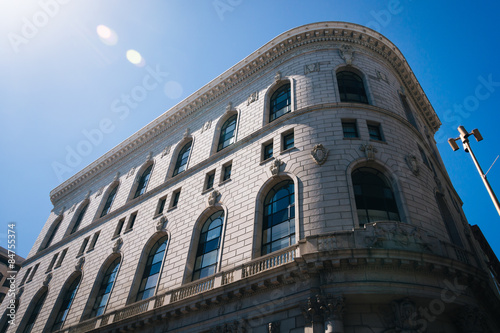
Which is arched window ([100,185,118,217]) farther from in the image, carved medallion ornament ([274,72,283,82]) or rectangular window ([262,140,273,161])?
carved medallion ornament ([274,72,283,82])

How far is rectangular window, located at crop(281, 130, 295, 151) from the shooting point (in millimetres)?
21991

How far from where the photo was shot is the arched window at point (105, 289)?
2531cm

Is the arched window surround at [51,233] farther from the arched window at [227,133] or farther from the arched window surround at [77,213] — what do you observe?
the arched window at [227,133]

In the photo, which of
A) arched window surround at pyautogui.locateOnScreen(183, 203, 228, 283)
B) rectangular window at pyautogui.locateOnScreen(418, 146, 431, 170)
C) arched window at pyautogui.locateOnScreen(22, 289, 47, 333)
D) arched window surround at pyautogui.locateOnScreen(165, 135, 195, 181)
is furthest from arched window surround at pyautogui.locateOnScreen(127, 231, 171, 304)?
rectangular window at pyautogui.locateOnScreen(418, 146, 431, 170)

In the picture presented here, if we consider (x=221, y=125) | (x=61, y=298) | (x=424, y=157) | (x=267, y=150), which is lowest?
(x=61, y=298)

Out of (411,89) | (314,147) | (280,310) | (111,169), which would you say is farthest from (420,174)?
(111,169)

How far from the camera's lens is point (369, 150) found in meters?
19.4

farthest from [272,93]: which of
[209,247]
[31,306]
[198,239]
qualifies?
[31,306]

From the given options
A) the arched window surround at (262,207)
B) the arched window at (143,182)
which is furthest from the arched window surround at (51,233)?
the arched window surround at (262,207)

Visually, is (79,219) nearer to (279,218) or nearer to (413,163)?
(279,218)

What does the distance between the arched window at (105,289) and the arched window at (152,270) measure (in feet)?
10.9

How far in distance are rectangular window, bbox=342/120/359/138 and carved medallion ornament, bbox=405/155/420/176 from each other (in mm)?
3302

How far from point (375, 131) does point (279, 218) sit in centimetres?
878

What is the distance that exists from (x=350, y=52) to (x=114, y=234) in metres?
25.7
